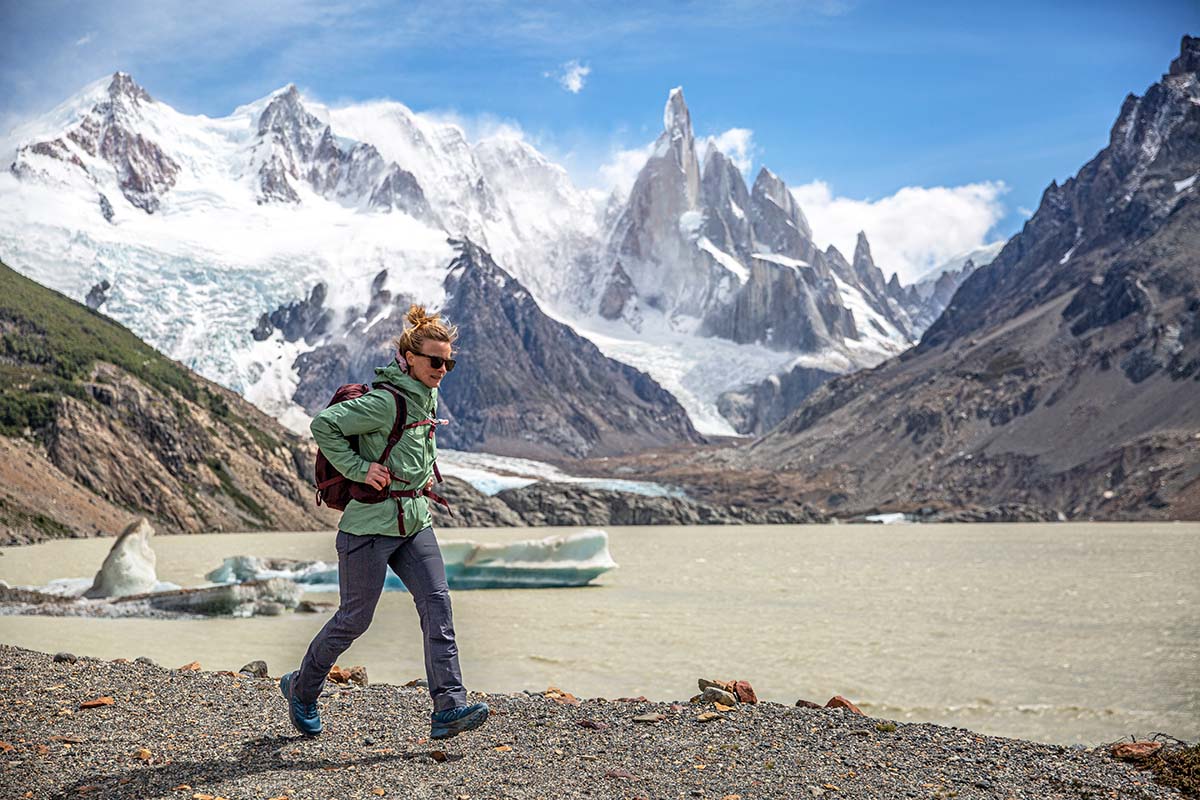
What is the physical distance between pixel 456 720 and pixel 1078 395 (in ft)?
479

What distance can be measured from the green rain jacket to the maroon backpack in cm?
3

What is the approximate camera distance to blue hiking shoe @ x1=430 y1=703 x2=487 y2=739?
23.1 ft

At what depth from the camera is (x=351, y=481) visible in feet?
22.8

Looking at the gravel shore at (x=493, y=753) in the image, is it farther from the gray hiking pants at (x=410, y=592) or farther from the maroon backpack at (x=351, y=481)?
the maroon backpack at (x=351, y=481)

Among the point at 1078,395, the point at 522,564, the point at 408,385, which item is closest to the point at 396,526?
the point at 408,385

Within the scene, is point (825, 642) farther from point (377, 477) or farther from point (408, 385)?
point (377, 477)

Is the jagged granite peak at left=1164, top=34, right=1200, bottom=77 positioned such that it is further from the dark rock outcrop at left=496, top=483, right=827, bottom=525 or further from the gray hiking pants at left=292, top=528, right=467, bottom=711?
the gray hiking pants at left=292, top=528, right=467, bottom=711

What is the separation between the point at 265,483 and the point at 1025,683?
3924 inches

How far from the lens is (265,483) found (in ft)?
354

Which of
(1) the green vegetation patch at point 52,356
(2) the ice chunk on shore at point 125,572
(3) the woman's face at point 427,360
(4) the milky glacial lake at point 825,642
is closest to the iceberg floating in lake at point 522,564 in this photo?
(4) the milky glacial lake at point 825,642

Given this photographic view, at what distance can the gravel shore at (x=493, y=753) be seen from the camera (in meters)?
6.24

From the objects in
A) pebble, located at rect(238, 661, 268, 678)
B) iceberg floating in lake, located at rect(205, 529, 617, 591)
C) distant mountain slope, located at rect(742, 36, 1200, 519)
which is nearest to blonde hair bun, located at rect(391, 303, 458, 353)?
pebble, located at rect(238, 661, 268, 678)

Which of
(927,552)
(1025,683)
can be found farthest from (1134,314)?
(1025,683)

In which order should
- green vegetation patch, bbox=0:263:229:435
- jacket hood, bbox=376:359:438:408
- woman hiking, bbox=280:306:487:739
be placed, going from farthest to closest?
green vegetation patch, bbox=0:263:229:435, jacket hood, bbox=376:359:438:408, woman hiking, bbox=280:306:487:739
